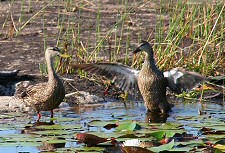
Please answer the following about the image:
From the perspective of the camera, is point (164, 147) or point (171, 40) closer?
point (164, 147)

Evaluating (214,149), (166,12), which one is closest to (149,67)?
(214,149)

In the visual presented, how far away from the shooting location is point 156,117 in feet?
37.0

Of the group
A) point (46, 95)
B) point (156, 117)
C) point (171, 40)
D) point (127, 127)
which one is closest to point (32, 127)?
point (46, 95)

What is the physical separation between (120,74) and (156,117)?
1093mm

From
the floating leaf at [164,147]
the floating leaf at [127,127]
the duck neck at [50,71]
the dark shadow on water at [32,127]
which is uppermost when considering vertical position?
the duck neck at [50,71]

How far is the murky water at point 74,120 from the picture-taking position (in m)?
8.80

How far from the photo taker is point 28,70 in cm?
1350

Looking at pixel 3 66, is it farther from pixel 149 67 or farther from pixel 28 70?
pixel 149 67

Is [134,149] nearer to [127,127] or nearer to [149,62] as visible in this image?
[127,127]

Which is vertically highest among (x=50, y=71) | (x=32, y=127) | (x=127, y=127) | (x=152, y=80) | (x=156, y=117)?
(x=50, y=71)

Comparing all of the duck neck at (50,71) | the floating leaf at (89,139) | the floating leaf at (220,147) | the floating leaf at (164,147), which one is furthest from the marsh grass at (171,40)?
the floating leaf at (164,147)

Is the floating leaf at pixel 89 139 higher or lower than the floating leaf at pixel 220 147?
lower

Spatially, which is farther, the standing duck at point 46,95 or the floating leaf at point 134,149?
the standing duck at point 46,95

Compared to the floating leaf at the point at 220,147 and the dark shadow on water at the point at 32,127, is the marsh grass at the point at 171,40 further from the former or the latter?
the floating leaf at the point at 220,147
